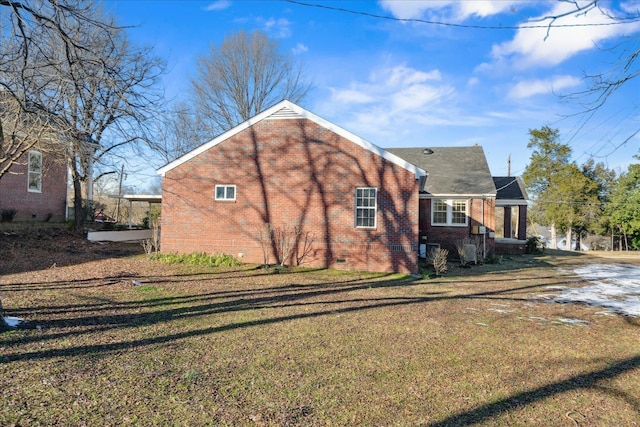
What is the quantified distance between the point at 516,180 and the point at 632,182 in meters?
12.1

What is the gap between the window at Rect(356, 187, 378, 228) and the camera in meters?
13.2

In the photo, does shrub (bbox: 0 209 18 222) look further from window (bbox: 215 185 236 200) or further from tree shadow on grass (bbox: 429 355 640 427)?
tree shadow on grass (bbox: 429 355 640 427)

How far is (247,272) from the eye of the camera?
1238 cm

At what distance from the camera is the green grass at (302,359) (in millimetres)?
3639

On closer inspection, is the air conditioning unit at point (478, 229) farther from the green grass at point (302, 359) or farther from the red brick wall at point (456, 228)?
the green grass at point (302, 359)

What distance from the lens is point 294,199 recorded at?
13.6m

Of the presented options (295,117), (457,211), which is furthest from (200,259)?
(457,211)

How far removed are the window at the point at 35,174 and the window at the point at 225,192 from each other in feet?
32.8

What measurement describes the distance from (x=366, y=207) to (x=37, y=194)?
1583 cm

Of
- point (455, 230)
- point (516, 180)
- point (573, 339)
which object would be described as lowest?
point (573, 339)

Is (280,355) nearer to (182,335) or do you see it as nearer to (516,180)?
(182,335)

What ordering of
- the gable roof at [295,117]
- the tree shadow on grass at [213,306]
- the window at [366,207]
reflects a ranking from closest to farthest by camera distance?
the tree shadow on grass at [213,306]
the gable roof at [295,117]
the window at [366,207]

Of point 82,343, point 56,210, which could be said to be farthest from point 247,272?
point 56,210

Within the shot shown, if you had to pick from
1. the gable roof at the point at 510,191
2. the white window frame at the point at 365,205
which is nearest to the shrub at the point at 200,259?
the white window frame at the point at 365,205
